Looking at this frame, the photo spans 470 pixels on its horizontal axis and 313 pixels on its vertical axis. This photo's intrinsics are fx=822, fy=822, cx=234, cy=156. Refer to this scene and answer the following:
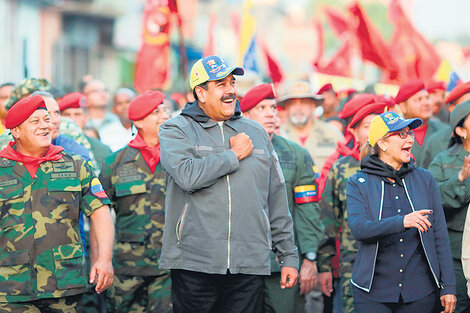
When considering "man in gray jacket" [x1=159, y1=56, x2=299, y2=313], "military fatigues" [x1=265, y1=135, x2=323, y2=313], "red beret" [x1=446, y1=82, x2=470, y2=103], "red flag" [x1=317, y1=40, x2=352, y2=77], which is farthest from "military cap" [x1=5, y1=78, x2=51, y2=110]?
"red flag" [x1=317, y1=40, x2=352, y2=77]

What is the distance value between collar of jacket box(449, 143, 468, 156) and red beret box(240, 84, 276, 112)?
179cm

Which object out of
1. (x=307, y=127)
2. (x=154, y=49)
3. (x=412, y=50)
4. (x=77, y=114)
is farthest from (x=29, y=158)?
(x=412, y=50)

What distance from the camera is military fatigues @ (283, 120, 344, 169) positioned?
34.7ft

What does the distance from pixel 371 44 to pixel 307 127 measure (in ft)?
27.0

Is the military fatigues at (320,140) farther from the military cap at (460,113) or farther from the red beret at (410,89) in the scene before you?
the military cap at (460,113)

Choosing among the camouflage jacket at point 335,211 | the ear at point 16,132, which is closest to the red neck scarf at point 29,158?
the ear at point 16,132

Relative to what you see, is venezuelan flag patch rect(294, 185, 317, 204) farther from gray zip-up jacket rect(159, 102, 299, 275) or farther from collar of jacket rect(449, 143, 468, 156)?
gray zip-up jacket rect(159, 102, 299, 275)

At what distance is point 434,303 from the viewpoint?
20.0 feet

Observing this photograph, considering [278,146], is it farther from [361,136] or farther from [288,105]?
[288,105]

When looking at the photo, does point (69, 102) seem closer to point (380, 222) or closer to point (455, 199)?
point (455, 199)

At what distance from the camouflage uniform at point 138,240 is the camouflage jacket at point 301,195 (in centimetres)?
120

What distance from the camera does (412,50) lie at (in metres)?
20.2

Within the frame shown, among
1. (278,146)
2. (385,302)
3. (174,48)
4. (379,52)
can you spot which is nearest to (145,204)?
(278,146)

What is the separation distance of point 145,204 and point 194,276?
2113 mm
